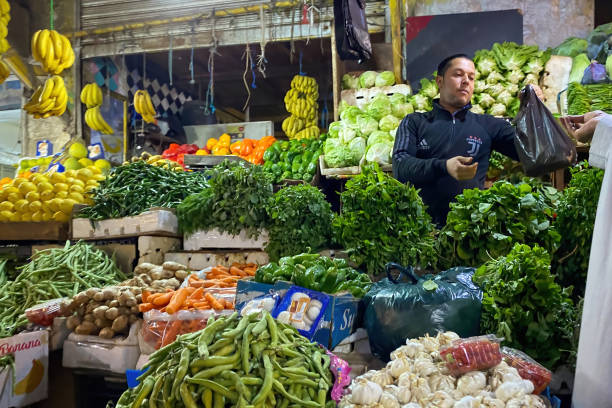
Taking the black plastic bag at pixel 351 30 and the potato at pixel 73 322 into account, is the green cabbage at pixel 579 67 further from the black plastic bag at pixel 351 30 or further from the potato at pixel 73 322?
the potato at pixel 73 322

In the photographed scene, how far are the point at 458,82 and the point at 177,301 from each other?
3.08 metres

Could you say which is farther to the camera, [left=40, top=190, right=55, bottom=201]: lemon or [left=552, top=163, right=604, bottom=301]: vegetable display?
[left=40, top=190, right=55, bottom=201]: lemon

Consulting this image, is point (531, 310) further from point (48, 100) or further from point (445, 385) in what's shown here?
point (48, 100)

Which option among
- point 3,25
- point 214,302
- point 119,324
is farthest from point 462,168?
point 3,25

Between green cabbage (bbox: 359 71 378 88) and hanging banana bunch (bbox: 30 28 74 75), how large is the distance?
15.2ft

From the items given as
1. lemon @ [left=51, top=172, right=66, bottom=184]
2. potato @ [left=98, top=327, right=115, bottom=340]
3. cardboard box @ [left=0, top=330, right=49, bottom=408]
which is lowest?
cardboard box @ [left=0, top=330, right=49, bottom=408]

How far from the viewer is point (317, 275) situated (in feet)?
8.94

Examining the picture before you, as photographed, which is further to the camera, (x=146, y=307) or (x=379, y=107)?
(x=379, y=107)

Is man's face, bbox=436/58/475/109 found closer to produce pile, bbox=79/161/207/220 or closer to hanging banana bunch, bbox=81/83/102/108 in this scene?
produce pile, bbox=79/161/207/220

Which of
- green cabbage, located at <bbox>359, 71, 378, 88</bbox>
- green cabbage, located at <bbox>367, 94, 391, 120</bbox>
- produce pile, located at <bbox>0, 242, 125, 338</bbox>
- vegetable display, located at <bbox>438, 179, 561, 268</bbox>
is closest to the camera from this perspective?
vegetable display, located at <bbox>438, 179, 561, 268</bbox>

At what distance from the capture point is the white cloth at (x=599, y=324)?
1.83 meters

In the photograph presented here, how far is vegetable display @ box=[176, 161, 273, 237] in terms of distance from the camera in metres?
4.38

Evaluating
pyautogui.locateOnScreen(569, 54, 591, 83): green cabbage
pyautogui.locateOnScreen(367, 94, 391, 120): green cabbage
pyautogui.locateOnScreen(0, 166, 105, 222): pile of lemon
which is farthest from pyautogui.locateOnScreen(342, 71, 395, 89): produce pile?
pyautogui.locateOnScreen(0, 166, 105, 222): pile of lemon

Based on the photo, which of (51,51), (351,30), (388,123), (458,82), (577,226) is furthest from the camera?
(51,51)
